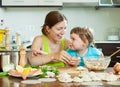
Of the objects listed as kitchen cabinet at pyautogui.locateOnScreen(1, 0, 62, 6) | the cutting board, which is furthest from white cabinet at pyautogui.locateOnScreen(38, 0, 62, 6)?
the cutting board

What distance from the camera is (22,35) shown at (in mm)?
5172

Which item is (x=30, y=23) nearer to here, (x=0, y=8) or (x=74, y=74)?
(x=0, y=8)

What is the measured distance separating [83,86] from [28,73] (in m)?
0.39

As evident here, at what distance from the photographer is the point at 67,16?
5.27 meters

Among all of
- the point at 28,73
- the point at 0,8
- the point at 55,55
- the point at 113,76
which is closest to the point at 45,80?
the point at 28,73

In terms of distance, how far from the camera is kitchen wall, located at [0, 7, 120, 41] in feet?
17.1

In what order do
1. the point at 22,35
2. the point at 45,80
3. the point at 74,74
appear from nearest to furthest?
the point at 45,80, the point at 74,74, the point at 22,35

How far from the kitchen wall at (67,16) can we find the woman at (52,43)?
8.11ft

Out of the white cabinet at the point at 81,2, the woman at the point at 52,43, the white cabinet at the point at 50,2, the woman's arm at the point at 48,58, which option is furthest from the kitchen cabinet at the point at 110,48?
the woman's arm at the point at 48,58

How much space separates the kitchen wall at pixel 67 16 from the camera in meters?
5.21

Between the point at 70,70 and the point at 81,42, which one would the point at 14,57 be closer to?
the point at 70,70

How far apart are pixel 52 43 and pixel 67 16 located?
258cm

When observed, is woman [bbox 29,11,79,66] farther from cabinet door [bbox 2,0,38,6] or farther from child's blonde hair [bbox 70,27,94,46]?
cabinet door [bbox 2,0,38,6]

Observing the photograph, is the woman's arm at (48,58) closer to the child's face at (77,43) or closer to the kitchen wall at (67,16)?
the child's face at (77,43)
